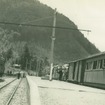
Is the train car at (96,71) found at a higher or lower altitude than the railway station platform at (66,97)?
higher

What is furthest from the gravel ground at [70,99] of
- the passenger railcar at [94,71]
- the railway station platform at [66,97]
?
the passenger railcar at [94,71]

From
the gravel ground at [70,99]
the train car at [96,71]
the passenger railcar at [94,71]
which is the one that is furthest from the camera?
the passenger railcar at [94,71]

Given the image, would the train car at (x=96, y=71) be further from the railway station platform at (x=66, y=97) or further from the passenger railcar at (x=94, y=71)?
the railway station platform at (x=66, y=97)

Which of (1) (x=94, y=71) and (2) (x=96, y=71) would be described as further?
(1) (x=94, y=71)

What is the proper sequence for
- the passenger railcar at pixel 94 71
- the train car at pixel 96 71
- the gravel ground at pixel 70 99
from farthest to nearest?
the passenger railcar at pixel 94 71 → the train car at pixel 96 71 → the gravel ground at pixel 70 99

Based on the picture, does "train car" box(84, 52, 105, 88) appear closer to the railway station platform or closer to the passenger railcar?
the passenger railcar

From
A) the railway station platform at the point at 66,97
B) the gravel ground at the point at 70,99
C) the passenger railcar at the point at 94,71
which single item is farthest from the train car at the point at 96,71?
the gravel ground at the point at 70,99

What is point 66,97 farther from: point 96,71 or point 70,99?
point 96,71

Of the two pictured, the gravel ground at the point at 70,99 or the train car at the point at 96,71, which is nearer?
the gravel ground at the point at 70,99

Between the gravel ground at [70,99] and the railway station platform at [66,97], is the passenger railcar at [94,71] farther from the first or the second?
the gravel ground at [70,99]

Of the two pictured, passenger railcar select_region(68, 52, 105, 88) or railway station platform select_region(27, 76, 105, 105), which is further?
passenger railcar select_region(68, 52, 105, 88)

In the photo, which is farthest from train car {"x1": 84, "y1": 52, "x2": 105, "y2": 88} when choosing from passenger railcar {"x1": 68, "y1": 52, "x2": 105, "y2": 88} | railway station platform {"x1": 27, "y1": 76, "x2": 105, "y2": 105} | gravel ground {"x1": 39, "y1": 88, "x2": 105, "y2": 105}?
gravel ground {"x1": 39, "y1": 88, "x2": 105, "y2": 105}

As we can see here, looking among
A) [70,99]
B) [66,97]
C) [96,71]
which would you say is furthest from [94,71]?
[70,99]

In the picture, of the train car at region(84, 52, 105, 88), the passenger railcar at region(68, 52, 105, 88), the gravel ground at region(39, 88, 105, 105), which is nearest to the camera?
the gravel ground at region(39, 88, 105, 105)
